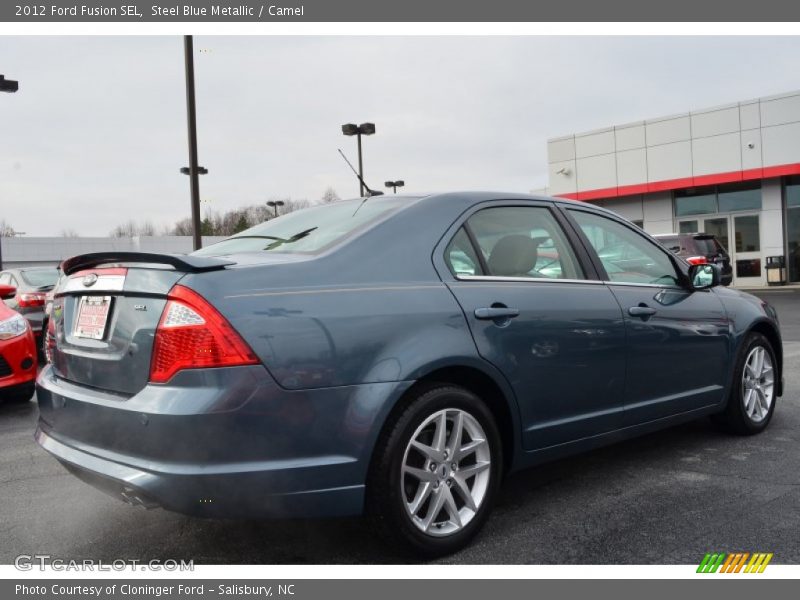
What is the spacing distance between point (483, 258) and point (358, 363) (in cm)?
95

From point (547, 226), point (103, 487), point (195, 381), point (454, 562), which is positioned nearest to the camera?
point (195, 381)

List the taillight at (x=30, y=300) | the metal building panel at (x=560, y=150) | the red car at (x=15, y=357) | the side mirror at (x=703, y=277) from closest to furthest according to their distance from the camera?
the side mirror at (x=703, y=277) < the red car at (x=15, y=357) < the taillight at (x=30, y=300) < the metal building panel at (x=560, y=150)

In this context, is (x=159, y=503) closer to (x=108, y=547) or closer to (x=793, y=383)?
(x=108, y=547)

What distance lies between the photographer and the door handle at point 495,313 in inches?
120

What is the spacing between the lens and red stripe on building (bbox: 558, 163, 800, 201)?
22.8m

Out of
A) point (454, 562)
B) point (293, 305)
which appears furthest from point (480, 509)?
point (293, 305)

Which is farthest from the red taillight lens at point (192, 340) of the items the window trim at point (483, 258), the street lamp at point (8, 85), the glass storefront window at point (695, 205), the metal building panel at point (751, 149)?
the glass storefront window at point (695, 205)

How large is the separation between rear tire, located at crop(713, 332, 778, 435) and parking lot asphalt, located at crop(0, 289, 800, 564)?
271mm

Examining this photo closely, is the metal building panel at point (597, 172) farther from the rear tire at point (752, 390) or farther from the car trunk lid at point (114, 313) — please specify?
the car trunk lid at point (114, 313)

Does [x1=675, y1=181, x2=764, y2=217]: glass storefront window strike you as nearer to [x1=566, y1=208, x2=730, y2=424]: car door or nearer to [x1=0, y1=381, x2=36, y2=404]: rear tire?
[x1=566, y1=208, x2=730, y2=424]: car door

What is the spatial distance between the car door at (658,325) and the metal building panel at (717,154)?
71.6 ft

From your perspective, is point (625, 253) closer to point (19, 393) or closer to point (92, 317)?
point (92, 317)

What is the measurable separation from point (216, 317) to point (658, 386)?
2544 millimetres

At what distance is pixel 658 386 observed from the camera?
3.92m
